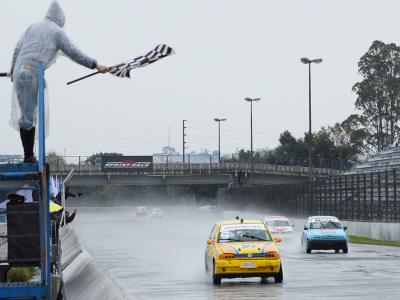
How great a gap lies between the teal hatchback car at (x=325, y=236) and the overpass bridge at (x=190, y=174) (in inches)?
2674

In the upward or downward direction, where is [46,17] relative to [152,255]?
upward

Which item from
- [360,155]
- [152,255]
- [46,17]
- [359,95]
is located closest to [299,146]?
[360,155]

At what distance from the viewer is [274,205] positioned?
85.8 meters

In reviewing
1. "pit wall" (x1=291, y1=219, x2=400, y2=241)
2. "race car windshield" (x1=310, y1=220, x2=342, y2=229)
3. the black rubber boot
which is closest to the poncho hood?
the black rubber boot

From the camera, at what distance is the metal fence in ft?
173

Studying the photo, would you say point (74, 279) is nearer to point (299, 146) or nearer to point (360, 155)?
point (360, 155)

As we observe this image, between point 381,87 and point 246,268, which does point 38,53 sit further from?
point 381,87

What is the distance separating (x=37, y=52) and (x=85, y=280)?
1252 cm

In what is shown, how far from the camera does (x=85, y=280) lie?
21203 mm

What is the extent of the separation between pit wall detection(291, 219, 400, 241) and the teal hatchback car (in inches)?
417

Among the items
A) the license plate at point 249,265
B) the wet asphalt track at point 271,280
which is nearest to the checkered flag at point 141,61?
the wet asphalt track at point 271,280

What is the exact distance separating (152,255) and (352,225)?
21.4m

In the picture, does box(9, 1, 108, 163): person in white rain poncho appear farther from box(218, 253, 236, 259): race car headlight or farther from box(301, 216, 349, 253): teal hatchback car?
box(301, 216, 349, 253): teal hatchback car

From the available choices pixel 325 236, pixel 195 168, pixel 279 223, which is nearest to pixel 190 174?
pixel 195 168
